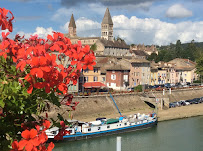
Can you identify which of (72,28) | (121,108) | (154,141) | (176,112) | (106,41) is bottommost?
(154,141)

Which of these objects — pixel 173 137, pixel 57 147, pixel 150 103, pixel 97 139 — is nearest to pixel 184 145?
pixel 173 137

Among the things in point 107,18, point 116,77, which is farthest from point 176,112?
point 107,18

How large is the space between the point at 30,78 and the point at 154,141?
1306 inches

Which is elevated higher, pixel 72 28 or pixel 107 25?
pixel 107 25

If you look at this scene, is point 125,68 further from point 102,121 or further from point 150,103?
point 102,121

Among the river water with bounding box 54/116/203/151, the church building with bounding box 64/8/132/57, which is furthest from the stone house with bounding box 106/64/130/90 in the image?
the church building with bounding box 64/8/132/57

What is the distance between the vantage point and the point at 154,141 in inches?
1364

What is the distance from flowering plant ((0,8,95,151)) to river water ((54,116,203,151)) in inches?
1070

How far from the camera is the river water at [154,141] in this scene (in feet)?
102

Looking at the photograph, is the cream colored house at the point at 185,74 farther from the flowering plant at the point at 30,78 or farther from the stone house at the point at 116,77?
the flowering plant at the point at 30,78

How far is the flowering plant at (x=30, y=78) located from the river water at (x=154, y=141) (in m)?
27.2

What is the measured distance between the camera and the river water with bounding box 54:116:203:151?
31172mm

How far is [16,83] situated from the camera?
3393 mm

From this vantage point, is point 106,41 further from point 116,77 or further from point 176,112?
point 176,112
